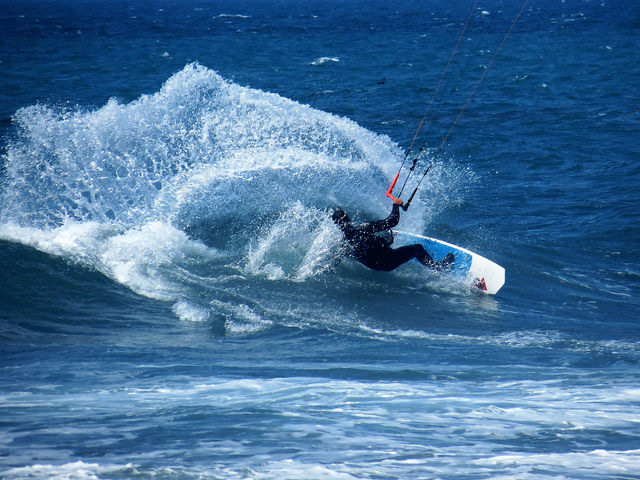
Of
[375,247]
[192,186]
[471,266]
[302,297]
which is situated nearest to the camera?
[302,297]

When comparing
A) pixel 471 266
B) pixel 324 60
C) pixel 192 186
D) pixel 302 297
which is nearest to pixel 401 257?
pixel 471 266

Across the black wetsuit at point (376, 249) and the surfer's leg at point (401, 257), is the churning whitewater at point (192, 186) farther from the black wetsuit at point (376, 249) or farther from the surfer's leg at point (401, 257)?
the surfer's leg at point (401, 257)

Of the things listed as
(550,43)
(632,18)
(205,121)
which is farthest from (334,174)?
(632,18)

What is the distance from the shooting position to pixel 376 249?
9.75 m

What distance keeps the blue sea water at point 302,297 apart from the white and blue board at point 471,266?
261 millimetres

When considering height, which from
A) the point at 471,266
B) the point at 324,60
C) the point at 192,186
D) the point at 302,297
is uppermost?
the point at 324,60

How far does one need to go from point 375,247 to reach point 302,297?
51.3 inches

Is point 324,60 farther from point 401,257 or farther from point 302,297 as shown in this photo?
point 302,297

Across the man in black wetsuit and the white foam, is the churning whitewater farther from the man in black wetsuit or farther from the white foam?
the white foam

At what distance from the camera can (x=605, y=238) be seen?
463 inches

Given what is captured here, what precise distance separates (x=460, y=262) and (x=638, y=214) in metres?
4.50

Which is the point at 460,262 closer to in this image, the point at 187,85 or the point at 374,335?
the point at 374,335

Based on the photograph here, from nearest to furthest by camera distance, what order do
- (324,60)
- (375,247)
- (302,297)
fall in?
(302,297) < (375,247) < (324,60)

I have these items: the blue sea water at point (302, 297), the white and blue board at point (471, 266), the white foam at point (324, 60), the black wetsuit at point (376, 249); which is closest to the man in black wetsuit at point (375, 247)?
the black wetsuit at point (376, 249)
